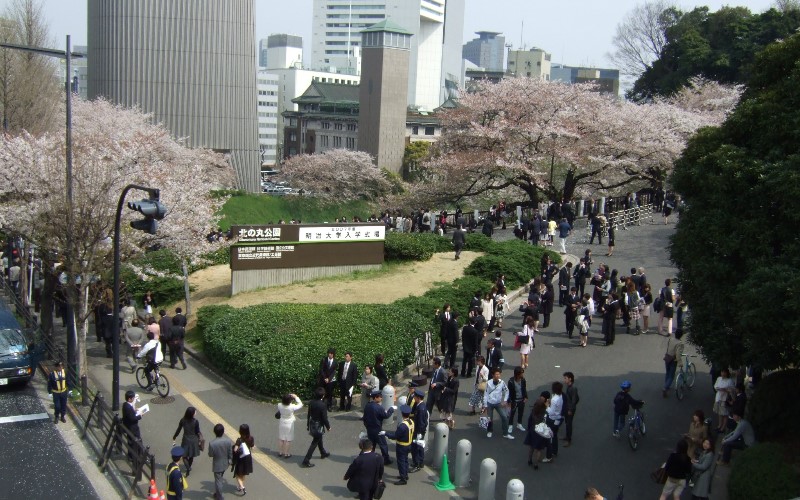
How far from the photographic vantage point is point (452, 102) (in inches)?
3430

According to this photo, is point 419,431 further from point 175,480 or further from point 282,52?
point 282,52

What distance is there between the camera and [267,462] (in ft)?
43.3

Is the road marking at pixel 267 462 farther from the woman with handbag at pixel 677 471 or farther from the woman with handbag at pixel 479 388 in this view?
Answer: the woman with handbag at pixel 677 471

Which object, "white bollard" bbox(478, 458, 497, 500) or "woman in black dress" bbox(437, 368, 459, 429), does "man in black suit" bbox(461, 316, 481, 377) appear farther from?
"white bollard" bbox(478, 458, 497, 500)

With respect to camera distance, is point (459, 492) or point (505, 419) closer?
point (459, 492)

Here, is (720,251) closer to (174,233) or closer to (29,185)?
(174,233)

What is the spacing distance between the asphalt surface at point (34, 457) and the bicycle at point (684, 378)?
10889 mm

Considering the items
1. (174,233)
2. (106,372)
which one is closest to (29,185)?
(174,233)

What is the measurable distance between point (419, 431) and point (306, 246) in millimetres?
12136

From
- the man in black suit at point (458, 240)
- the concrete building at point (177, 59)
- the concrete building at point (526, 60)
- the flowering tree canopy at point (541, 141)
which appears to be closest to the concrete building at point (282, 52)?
the concrete building at point (526, 60)

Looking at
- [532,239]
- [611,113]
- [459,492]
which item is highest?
[611,113]

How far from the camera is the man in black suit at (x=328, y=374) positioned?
50.0 ft

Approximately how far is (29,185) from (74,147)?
5.50 feet

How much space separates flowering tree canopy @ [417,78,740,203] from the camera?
34.5 metres
